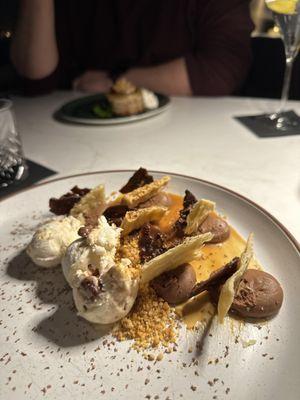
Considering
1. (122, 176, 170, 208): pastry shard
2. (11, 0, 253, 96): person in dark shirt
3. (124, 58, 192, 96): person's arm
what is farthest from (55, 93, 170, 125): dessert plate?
(122, 176, 170, 208): pastry shard

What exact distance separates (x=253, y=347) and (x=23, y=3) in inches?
78.9

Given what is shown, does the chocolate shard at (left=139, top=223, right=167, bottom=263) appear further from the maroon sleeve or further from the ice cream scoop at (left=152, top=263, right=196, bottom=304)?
the maroon sleeve

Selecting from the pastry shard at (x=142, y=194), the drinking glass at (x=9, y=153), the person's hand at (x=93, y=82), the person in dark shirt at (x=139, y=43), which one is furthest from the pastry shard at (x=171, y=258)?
the person's hand at (x=93, y=82)

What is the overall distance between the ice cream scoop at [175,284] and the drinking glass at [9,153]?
65 centimetres

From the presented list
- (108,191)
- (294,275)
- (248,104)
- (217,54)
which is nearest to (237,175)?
(108,191)

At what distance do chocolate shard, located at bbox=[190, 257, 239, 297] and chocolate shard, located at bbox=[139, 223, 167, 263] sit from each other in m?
0.11

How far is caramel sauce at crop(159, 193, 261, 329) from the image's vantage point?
69 cm

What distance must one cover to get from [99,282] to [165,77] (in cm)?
157

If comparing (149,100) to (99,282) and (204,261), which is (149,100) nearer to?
(204,261)

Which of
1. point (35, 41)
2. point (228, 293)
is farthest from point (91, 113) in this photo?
point (228, 293)

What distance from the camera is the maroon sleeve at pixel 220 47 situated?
1992mm

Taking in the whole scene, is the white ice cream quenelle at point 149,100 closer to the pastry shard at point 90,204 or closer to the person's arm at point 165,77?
the person's arm at point 165,77

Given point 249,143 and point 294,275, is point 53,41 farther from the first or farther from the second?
point 294,275

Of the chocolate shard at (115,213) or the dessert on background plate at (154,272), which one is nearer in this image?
the dessert on background plate at (154,272)
